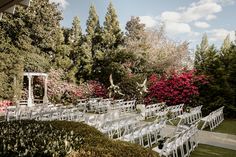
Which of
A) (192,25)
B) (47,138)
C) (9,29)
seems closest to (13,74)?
(9,29)

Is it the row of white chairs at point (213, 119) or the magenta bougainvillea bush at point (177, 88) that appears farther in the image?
the magenta bougainvillea bush at point (177, 88)

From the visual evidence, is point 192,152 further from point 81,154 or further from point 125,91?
point 125,91

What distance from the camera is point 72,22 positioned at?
29.0 m

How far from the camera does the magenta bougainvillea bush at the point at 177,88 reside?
55.5 ft

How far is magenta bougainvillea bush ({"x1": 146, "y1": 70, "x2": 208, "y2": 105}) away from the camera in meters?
16.9

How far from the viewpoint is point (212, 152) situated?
8.30 m

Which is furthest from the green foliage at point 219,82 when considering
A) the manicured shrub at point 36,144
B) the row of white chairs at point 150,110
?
the manicured shrub at point 36,144

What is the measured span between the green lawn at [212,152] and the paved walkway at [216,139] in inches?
17.0

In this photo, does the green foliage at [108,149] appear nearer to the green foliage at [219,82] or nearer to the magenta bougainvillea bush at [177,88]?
the green foliage at [219,82]

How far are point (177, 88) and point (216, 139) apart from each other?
7590 millimetres

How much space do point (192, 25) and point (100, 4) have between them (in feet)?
90.6

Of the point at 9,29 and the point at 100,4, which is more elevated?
the point at 100,4

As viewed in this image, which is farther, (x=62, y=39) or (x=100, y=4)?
(x=100, y=4)

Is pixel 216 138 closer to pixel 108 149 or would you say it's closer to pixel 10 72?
pixel 108 149
